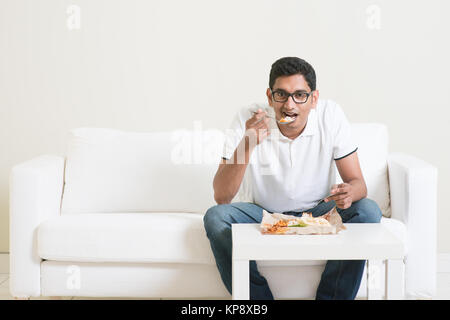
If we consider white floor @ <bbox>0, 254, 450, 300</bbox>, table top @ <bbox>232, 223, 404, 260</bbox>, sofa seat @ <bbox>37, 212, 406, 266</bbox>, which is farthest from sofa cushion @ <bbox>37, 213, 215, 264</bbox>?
table top @ <bbox>232, 223, 404, 260</bbox>

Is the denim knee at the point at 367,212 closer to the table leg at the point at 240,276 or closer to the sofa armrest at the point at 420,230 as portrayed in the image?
the sofa armrest at the point at 420,230

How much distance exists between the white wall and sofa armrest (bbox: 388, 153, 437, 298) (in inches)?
33.2

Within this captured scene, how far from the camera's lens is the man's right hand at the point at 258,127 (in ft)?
6.72

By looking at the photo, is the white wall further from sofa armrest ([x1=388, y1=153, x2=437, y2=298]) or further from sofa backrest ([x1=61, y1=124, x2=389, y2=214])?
sofa armrest ([x1=388, y1=153, x2=437, y2=298])

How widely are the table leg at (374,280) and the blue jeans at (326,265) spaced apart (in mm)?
73

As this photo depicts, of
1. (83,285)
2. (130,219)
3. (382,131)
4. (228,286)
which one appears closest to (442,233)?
(382,131)

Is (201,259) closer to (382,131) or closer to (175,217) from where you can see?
(175,217)

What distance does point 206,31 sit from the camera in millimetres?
2965

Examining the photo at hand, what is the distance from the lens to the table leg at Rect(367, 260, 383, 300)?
1.95m

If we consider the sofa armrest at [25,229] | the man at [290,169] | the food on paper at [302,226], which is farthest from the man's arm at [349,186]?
the sofa armrest at [25,229]

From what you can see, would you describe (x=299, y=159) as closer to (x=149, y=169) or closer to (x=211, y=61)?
(x=149, y=169)

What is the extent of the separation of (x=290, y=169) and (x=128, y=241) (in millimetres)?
683

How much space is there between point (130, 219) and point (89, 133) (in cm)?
61

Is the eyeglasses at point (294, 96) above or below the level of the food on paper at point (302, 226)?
above
